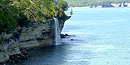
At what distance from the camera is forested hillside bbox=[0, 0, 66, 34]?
55.2m

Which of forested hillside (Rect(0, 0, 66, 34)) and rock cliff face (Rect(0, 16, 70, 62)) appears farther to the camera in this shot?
forested hillside (Rect(0, 0, 66, 34))

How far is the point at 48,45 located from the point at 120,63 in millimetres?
26437

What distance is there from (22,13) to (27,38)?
639 cm

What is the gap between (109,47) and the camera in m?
74.5

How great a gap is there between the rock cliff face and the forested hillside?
5.22 feet

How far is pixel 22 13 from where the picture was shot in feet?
222

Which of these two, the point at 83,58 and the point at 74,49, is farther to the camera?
the point at 74,49

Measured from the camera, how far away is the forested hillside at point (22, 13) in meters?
55.2

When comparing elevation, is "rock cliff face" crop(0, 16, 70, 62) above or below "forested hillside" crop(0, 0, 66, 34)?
below

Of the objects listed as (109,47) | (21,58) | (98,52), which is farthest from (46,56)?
(109,47)

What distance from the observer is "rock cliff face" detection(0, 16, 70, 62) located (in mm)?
54547

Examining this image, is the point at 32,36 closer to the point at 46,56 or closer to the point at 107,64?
the point at 46,56

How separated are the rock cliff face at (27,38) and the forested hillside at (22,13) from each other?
1.59 m

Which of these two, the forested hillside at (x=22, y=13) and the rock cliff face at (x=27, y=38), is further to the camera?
the forested hillside at (x=22, y=13)
